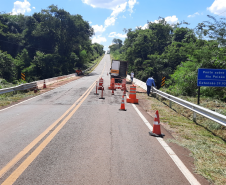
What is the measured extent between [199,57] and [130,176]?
54.1 feet

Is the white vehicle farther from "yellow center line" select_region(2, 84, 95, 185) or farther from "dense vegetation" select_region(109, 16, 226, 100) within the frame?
"yellow center line" select_region(2, 84, 95, 185)

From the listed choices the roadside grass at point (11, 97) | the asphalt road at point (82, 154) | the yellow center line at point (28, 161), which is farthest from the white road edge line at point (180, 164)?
the roadside grass at point (11, 97)

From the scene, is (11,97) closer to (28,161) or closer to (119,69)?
(28,161)

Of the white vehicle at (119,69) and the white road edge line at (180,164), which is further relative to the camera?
the white vehicle at (119,69)

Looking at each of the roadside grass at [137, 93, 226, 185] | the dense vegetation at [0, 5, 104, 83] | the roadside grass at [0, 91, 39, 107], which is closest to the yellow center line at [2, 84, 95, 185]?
the roadside grass at [137, 93, 226, 185]

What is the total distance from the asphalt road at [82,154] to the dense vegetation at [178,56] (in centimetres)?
1040

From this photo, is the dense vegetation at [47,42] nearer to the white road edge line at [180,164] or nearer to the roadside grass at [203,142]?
the roadside grass at [203,142]

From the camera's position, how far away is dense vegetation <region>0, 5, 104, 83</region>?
4838 cm

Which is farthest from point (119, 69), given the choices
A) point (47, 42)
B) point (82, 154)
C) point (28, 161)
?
point (47, 42)

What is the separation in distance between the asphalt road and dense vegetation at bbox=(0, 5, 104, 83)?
42.4m

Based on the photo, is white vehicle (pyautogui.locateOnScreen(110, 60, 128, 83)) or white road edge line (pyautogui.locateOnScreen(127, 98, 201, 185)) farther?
white vehicle (pyautogui.locateOnScreen(110, 60, 128, 83))

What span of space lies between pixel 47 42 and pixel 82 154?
59.0m

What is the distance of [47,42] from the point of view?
58250 millimetres

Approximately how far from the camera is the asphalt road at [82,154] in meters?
3.55
